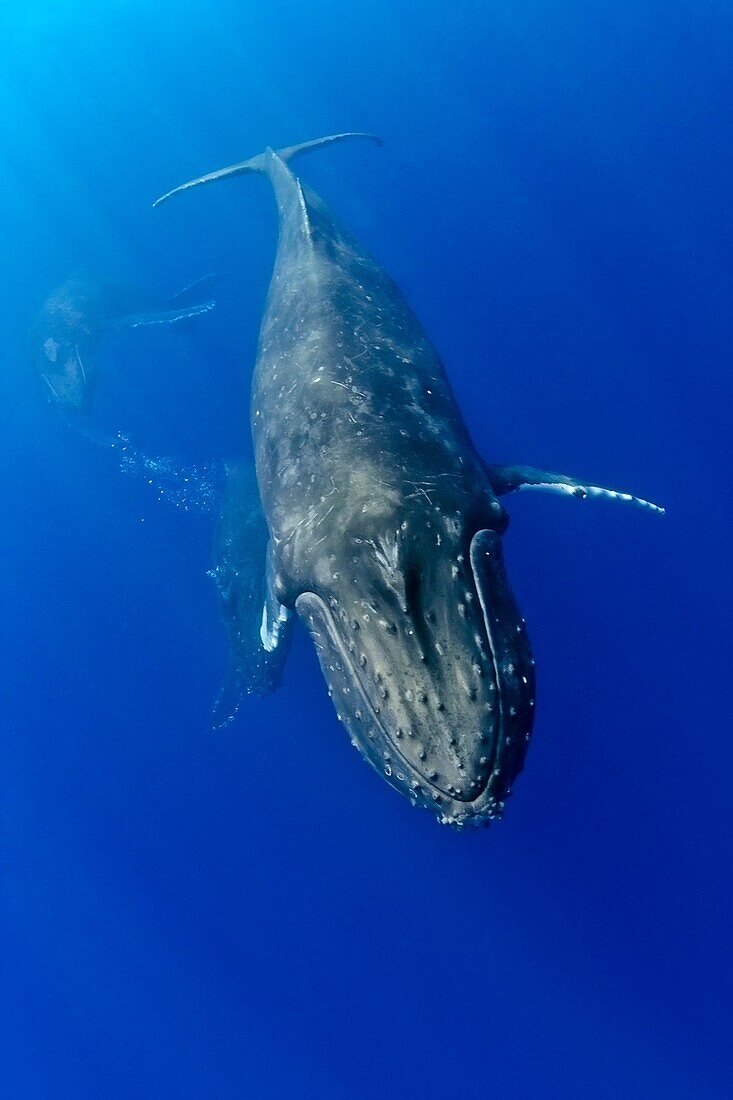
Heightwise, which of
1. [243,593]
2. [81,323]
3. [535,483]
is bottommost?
[535,483]

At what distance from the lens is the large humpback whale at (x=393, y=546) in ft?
17.9

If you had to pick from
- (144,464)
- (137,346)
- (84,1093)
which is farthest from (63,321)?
(84,1093)

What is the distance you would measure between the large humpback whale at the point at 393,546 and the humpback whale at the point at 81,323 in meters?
14.7

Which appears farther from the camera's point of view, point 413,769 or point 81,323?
point 81,323

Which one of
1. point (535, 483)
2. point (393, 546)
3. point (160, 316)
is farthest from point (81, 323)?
point (393, 546)

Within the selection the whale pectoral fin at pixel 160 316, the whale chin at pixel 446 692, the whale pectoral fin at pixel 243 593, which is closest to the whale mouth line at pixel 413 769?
the whale chin at pixel 446 692

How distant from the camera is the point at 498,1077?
18953 millimetres

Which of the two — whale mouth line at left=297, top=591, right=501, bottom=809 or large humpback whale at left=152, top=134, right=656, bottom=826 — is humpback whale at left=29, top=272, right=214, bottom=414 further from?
whale mouth line at left=297, top=591, right=501, bottom=809

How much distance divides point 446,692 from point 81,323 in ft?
71.7

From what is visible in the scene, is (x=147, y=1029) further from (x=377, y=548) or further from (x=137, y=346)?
(x=377, y=548)

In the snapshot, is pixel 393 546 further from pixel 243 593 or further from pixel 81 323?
pixel 81 323

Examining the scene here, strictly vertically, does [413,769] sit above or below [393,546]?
below

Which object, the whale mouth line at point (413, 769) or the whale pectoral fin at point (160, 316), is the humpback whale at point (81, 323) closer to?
the whale pectoral fin at point (160, 316)

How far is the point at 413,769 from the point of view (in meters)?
5.56
